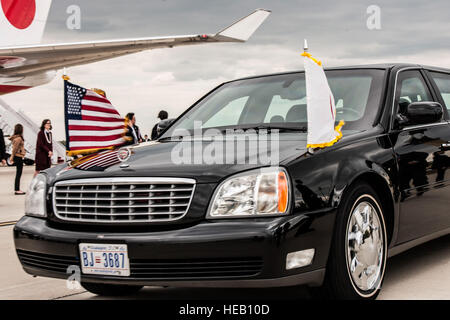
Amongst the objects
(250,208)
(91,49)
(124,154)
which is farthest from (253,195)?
(91,49)

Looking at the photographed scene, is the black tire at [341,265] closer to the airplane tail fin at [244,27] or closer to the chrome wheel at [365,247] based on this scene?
the chrome wheel at [365,247]

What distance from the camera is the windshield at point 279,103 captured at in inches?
182

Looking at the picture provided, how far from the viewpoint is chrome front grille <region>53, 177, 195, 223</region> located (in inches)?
139

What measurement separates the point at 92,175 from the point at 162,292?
1274 mm

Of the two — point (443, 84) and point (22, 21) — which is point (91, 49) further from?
point (443, 84)

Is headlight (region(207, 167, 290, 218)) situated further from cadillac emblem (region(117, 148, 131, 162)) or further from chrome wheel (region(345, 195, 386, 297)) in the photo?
cadillac emblem (region(117, 148, 131, 162))

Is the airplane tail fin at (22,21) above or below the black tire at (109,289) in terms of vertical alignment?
above

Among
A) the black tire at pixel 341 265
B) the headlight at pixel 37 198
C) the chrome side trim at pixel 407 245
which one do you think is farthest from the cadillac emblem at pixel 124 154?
the chrome side trim at pixel 407 245

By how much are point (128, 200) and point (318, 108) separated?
1.24m

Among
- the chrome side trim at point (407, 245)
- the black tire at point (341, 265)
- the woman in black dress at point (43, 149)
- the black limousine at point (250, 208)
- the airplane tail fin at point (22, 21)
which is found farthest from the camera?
the airplane tail fin at point (22, 21)

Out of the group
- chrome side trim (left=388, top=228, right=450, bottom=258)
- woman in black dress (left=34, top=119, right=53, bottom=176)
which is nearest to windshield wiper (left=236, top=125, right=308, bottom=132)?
chrome side trim (left=388, top=228, right=450, bottom=258)

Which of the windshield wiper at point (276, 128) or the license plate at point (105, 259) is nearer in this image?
the license plate at point (105, 259)

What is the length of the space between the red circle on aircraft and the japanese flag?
795 inches
